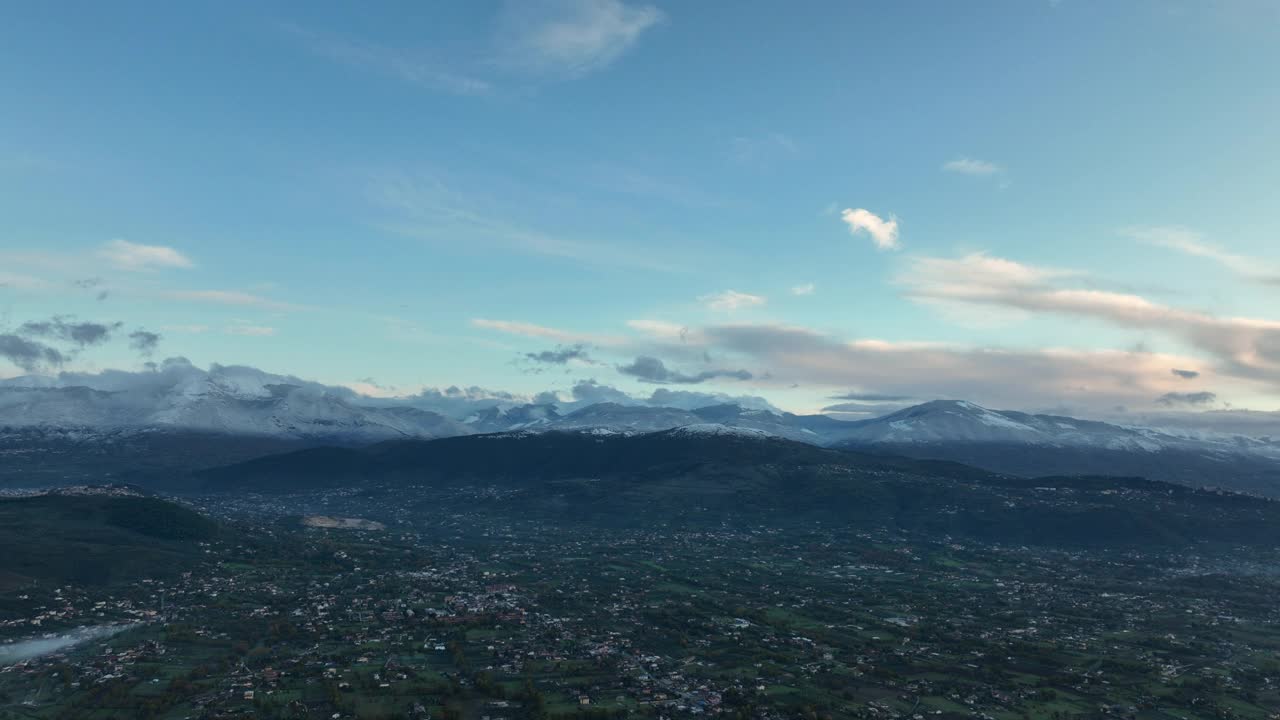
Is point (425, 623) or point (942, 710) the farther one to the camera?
point (425, 623)

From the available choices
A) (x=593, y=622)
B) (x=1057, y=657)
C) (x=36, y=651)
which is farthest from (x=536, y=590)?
(x=1057, y=657)

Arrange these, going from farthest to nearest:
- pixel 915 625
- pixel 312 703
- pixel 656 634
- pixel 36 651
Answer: pixel 915 625 < pixel 656 634 < pixel 36 651 < pixel 312 703

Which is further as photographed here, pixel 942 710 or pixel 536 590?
pixel 536 590

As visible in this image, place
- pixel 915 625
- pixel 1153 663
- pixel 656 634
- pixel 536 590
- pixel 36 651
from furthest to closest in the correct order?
pixel 536 590 < pixel 915 625 < pixel 656 634 < pixel 1153 663 < pixel 36 651

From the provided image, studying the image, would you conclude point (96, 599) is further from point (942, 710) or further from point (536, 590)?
point (942, 710)

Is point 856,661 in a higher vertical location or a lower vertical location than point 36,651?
higher

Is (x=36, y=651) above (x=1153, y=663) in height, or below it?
below

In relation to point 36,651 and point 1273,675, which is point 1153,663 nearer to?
point 1273,675

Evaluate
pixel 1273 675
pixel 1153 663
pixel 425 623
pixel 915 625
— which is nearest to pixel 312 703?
pixel 425 623

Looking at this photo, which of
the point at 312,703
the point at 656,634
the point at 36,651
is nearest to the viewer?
the point at 312,703

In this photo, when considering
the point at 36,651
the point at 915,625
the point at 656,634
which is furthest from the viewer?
the point at 915,625
